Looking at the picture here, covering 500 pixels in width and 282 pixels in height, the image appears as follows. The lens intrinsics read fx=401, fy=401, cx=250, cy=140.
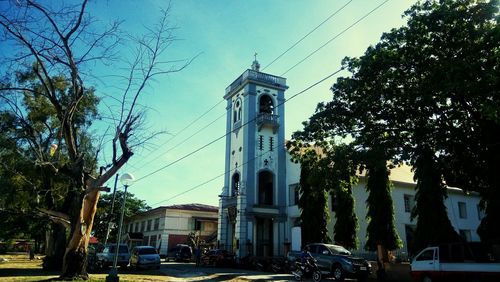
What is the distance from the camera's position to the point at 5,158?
23.4m

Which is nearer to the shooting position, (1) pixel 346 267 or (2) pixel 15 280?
(2) pixel 15 280

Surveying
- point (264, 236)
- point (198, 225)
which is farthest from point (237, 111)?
point (198, 225)

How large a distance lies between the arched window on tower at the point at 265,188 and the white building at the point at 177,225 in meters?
14.9

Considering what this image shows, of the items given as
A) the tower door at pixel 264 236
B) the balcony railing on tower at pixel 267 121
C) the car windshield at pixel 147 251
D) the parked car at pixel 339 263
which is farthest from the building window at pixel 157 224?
the parked car at pixel 339 263

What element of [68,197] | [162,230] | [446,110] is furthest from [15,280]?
[162,230]

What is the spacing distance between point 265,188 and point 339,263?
1886 cm

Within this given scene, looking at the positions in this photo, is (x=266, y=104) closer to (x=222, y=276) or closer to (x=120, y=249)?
(x=120, y=249)

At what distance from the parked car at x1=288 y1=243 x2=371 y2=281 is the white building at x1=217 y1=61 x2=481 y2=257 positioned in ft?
39.5

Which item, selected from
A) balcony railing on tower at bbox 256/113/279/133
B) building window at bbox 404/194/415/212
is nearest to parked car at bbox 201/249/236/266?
balcony railing on tower at bbox 256/113/279/133

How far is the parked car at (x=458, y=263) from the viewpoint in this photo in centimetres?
1420

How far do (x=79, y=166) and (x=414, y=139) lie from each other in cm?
1480

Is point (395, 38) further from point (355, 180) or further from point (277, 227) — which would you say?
point (277, 227)

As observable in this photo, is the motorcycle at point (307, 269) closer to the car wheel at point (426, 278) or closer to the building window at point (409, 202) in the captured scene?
the car wheel at point (426, 278)

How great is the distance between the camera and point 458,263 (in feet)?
49.9
